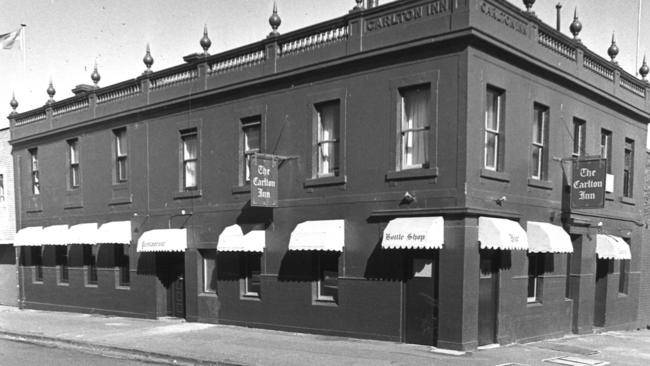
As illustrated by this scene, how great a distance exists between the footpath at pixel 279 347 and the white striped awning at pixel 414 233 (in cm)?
220

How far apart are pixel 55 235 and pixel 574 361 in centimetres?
1785

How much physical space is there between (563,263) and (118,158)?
14.6 meters

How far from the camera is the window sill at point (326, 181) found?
13.3 m

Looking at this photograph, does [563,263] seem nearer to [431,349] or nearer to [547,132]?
[547,132]

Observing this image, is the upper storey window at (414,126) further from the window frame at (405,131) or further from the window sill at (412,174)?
the window sill at (412,174)

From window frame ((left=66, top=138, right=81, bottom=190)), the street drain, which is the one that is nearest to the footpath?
the street drain

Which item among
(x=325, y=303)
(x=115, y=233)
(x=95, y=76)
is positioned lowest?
(x=325, y=303)

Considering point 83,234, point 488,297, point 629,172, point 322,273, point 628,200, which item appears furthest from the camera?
point 83,234

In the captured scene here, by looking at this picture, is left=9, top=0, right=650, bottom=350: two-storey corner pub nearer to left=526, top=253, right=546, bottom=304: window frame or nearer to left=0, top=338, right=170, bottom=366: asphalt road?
left=526, top=253, right=546, bottom=304: window frame

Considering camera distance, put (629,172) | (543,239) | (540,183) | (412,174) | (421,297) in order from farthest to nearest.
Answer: (629,172) → (540,183) → (543,239) → (412,174) → (421,297)

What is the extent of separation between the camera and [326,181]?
44.5 ft

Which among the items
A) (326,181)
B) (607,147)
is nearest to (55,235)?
(326,181)

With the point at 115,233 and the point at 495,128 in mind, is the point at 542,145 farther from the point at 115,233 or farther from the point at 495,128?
the point at 115,233

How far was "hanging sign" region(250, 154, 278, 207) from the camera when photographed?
13766 millimetres
